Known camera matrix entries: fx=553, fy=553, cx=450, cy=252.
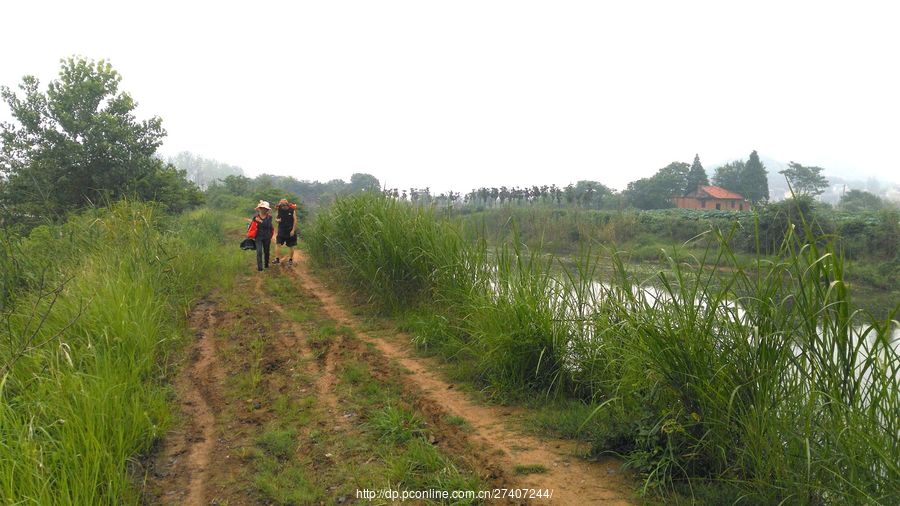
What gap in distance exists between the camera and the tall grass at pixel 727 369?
2227mm

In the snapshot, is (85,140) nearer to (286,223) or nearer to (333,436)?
(286,223)

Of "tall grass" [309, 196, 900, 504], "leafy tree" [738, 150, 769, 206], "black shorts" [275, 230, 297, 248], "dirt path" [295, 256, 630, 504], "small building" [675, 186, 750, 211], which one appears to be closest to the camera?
"tall grass" [309, 196, 900, 504]

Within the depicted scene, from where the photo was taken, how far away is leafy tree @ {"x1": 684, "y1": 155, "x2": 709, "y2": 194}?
20.1 meters

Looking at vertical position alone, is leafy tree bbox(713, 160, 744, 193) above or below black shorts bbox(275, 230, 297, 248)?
above

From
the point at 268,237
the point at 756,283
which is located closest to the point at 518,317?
the point at 756,283

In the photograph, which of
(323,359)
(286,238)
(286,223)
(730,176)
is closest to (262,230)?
(286,223)

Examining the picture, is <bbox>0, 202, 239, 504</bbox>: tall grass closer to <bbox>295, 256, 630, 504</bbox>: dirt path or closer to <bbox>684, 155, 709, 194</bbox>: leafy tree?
<bbox>295, 256, 630, 504</bbox>: dirt path

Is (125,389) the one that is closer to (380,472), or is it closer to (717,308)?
(380,472)

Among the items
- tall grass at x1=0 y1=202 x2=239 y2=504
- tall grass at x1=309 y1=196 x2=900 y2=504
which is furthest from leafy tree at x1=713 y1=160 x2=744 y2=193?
tall grass at x1=0 y1=202 x2=239 y2=504

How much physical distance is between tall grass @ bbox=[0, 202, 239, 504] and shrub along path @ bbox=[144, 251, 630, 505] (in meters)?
0.23

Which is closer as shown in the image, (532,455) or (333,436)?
(532,455)

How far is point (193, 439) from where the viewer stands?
3.31m

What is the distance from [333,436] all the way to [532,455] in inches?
47.2

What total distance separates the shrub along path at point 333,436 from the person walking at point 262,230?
356 cm
